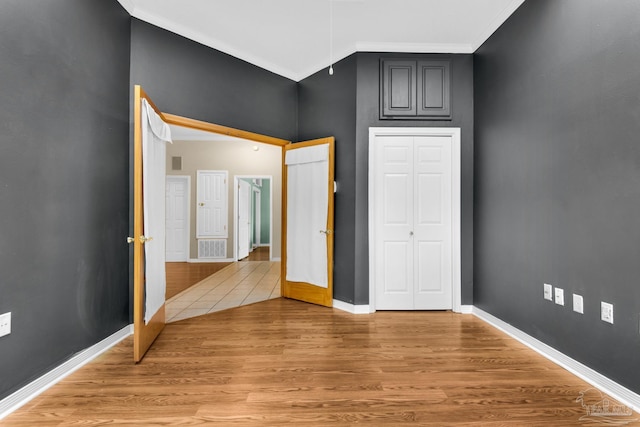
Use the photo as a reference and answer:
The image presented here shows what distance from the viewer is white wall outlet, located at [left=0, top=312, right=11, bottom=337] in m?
1.70

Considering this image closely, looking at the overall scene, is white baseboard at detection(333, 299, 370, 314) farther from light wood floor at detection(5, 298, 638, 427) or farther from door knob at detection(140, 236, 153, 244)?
door knob at detection(140, 236, 153, 244)

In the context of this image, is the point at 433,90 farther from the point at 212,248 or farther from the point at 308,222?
the point at 212,248

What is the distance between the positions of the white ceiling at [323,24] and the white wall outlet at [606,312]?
255 centimetres

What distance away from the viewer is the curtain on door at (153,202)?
2402mm

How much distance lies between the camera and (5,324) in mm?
1729

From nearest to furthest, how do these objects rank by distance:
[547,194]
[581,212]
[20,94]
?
[20,94]
[581,212]
[547,194]

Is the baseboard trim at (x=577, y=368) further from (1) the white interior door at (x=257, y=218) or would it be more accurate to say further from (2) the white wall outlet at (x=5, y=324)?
(1) the white interior door at (x=257, y=218)

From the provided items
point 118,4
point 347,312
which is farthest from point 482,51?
point 118,4

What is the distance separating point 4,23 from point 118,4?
119cm

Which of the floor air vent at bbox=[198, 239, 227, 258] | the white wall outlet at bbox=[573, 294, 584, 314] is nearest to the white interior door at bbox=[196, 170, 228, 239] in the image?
the floor air vent at bbox=[198, 239, 227, 258]

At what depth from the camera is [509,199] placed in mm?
2848

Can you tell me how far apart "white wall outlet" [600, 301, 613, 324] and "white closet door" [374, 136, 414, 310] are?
1.71 metres

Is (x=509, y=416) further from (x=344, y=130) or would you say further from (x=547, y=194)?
(x=344, y=130)

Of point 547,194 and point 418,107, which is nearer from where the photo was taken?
point 547,194
